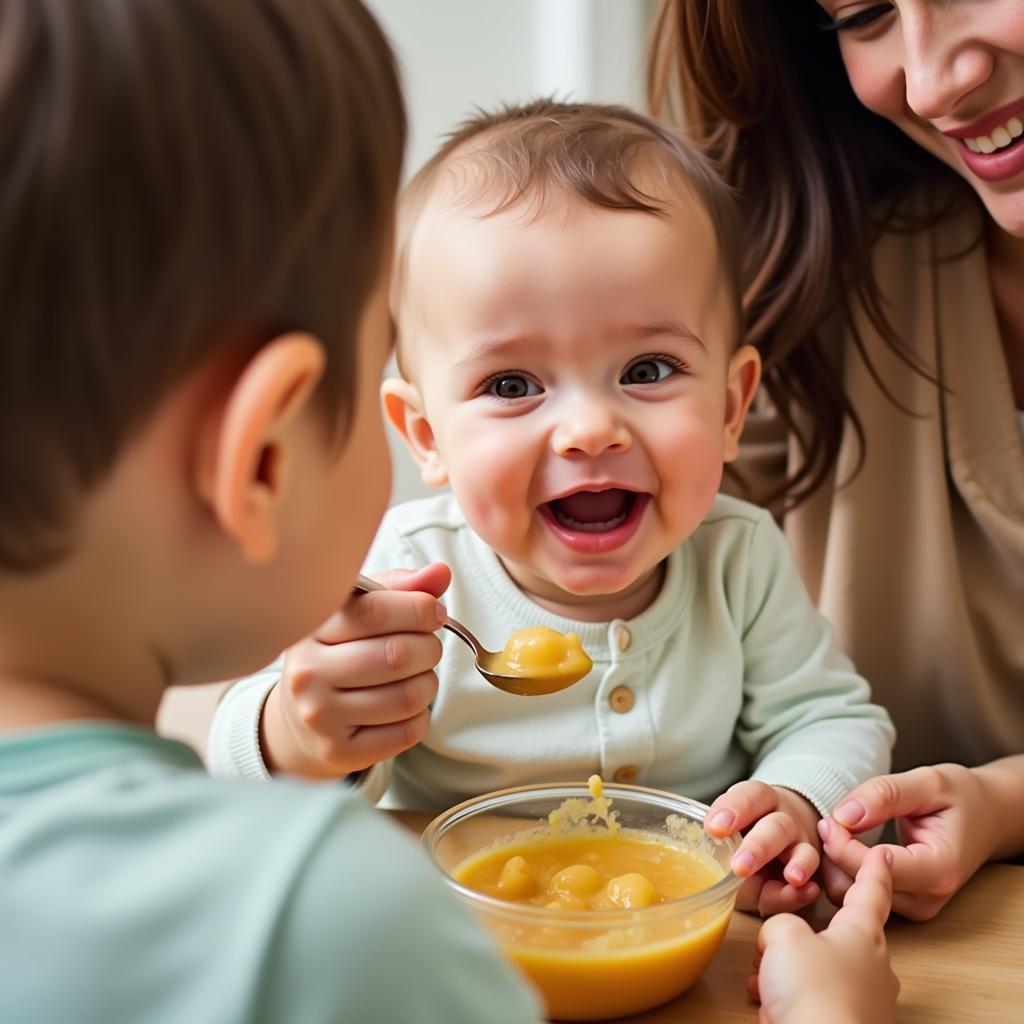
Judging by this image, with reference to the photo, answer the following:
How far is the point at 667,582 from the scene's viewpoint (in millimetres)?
1150

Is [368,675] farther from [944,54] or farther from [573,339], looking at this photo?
[944,54]

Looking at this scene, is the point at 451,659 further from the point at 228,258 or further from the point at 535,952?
the point at 228,258

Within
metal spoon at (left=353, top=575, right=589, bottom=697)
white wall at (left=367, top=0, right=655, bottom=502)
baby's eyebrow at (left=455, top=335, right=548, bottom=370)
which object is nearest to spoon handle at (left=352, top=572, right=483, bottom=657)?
metal spoon at (left=353, top=575, right=589, bottom=697)

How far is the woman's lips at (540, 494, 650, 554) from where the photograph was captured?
1034 mm

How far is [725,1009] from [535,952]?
13cm

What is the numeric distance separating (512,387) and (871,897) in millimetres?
479

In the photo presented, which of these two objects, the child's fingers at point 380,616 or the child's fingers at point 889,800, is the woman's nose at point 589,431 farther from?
the child's fingers at point 889,800

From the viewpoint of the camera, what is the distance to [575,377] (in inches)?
39.8

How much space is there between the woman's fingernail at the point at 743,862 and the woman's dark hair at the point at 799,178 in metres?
0.66

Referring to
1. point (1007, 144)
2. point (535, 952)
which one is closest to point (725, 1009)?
point (535, 952)

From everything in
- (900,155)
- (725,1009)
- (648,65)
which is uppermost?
(648,65)

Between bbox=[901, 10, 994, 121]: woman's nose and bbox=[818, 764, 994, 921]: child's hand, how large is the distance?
1.96ft

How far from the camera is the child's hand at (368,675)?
2.98 ft

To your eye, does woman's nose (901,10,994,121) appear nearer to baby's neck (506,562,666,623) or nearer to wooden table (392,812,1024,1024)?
baby's neck (506,562,666,623)
